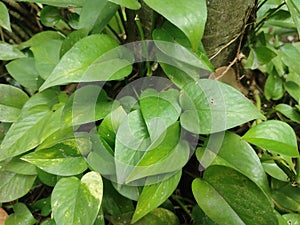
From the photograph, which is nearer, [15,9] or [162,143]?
[162,143]

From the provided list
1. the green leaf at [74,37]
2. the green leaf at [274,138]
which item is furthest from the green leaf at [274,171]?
the green leaf at [74,37]

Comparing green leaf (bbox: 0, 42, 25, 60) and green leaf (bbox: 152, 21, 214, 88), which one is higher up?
green leaf (bbox: 152, 21, 214, 88)

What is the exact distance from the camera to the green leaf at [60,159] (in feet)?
2.27

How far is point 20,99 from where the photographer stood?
870 millimetres

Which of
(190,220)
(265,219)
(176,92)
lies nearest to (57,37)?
(176,92)

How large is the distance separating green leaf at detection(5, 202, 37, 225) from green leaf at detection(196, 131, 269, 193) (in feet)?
1.17

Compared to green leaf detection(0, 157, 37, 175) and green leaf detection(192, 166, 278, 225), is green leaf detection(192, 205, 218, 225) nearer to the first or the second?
green leaf detection(192, 166, 278, 225)

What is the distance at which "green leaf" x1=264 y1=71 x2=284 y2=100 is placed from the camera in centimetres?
100

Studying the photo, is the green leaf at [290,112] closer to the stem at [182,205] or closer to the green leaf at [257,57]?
the green leaf at [257,57]

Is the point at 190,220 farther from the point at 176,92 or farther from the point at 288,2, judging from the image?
the point at 288,2

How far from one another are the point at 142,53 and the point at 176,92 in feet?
0.44

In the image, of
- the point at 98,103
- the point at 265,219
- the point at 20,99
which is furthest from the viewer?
the point at 20,99

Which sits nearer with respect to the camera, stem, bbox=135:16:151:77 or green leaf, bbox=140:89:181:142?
green leaf, bbox=140:89:181:142

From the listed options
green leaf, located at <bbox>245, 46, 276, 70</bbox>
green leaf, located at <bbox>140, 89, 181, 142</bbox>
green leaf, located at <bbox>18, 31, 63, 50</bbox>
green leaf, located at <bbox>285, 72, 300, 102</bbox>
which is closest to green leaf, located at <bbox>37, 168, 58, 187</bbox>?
green leaf, located at <bbox>140, 89, 181, 142</bbox>
